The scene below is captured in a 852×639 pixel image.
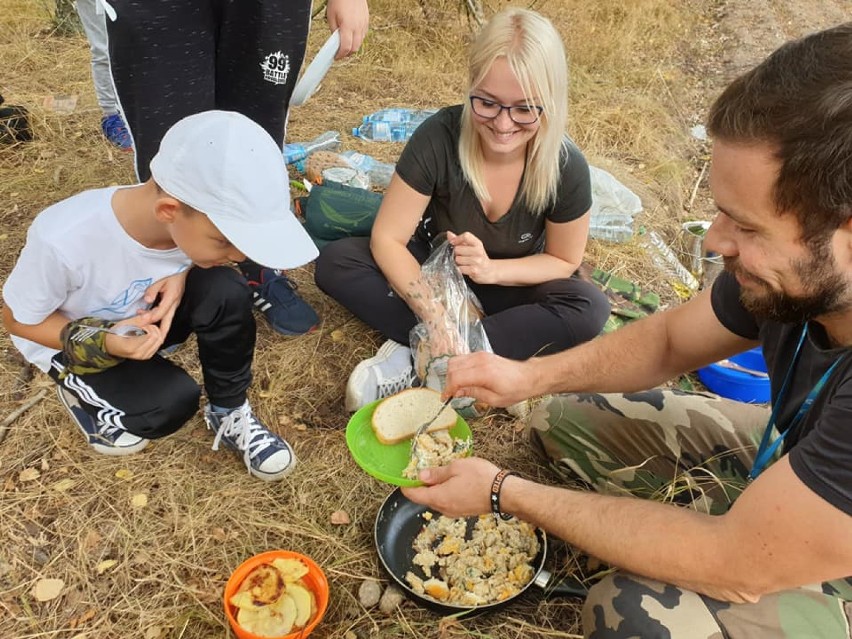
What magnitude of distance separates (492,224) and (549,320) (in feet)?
1.59

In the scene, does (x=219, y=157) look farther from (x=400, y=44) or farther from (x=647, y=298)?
(x=400, y=44)

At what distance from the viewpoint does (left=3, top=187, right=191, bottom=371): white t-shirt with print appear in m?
2.03

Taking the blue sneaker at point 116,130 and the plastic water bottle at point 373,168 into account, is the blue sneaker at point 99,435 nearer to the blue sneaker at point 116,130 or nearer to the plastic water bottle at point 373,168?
the blue sneaker at point 116,130

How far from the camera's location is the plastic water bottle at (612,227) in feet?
14.0

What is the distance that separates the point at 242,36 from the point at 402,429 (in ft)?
5.11

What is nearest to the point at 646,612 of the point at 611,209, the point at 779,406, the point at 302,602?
the point at 779,406

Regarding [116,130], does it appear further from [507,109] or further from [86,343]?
[507,109]

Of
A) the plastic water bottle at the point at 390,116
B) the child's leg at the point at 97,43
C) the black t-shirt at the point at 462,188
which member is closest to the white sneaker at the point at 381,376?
the black t-shirt at the point at 462,188

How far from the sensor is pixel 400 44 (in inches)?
243

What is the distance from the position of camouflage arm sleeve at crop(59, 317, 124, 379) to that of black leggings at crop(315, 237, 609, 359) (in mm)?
1180

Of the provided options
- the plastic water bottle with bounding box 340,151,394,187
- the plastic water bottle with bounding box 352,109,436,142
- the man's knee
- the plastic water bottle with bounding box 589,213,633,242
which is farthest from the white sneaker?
the plastic water bottle with bounding box 352,109,436,142

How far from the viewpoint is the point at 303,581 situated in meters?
2.03

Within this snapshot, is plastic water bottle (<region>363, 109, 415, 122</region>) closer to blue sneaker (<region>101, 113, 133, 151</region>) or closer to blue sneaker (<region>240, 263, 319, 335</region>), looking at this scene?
blue sneaker (<region>101, 113, 133, 151</region>)

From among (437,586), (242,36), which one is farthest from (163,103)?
(437,586)
